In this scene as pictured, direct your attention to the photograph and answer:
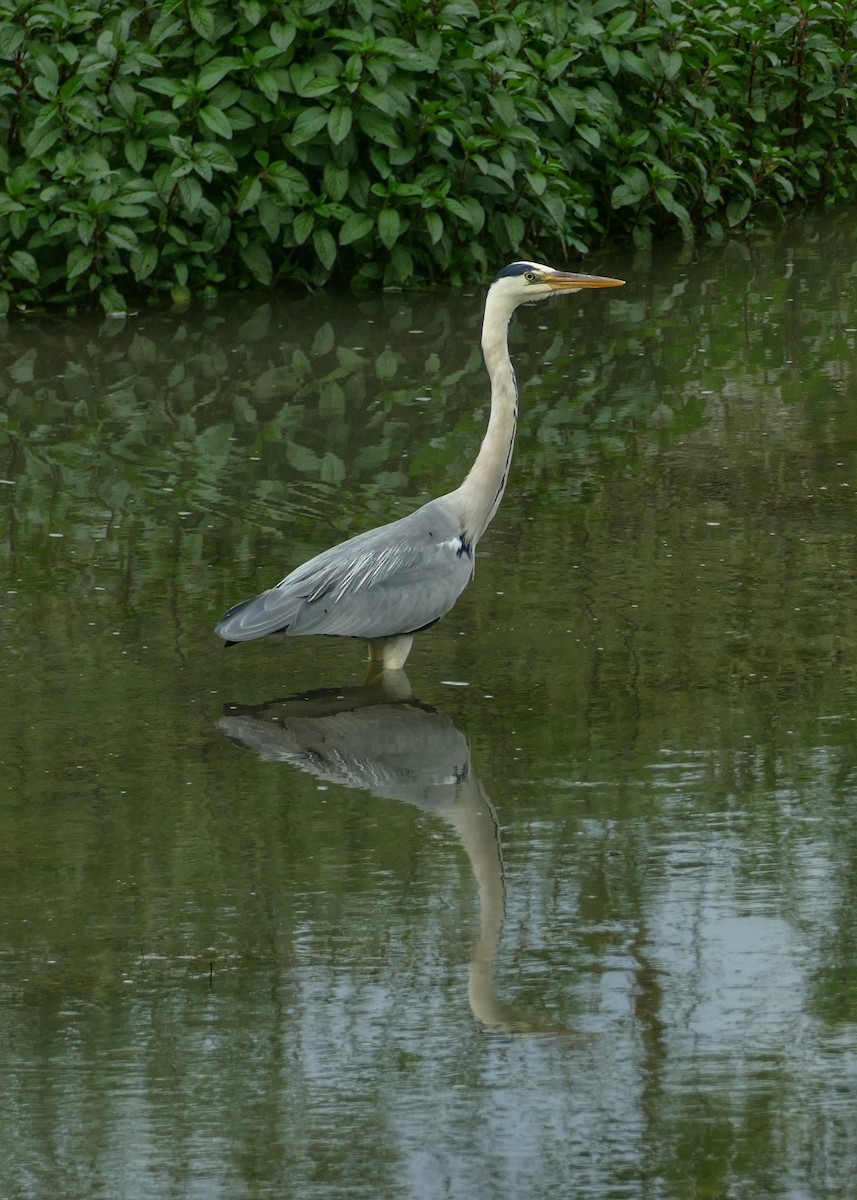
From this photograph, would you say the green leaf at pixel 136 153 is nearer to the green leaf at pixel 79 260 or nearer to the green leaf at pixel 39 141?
the green leaf at pixel 39 141

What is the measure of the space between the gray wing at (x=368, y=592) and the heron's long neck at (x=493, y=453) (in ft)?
0.55

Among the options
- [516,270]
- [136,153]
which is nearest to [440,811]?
[516,270]

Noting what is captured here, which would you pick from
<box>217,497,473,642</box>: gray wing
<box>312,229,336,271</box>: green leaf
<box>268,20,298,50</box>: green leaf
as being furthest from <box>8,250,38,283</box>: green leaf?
<box>217,497,473,642</box>: gray wing

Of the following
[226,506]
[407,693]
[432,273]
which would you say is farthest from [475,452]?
[432,273]

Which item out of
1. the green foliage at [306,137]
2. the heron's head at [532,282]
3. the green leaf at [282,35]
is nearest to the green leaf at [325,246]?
the green foliage at [306,137]

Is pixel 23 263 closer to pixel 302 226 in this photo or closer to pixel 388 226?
pixel 302 226

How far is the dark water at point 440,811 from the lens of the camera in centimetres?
393

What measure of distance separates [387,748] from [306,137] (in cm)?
625

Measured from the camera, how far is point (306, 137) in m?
11.3

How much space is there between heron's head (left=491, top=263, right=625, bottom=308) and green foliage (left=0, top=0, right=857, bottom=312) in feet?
14.9

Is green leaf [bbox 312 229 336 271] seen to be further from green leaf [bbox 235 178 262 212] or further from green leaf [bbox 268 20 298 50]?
green leaf [bbox 268 20 298 50]

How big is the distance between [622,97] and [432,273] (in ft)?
6.34

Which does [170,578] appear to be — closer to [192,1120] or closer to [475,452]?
[475,452]

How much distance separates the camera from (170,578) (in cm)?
731
